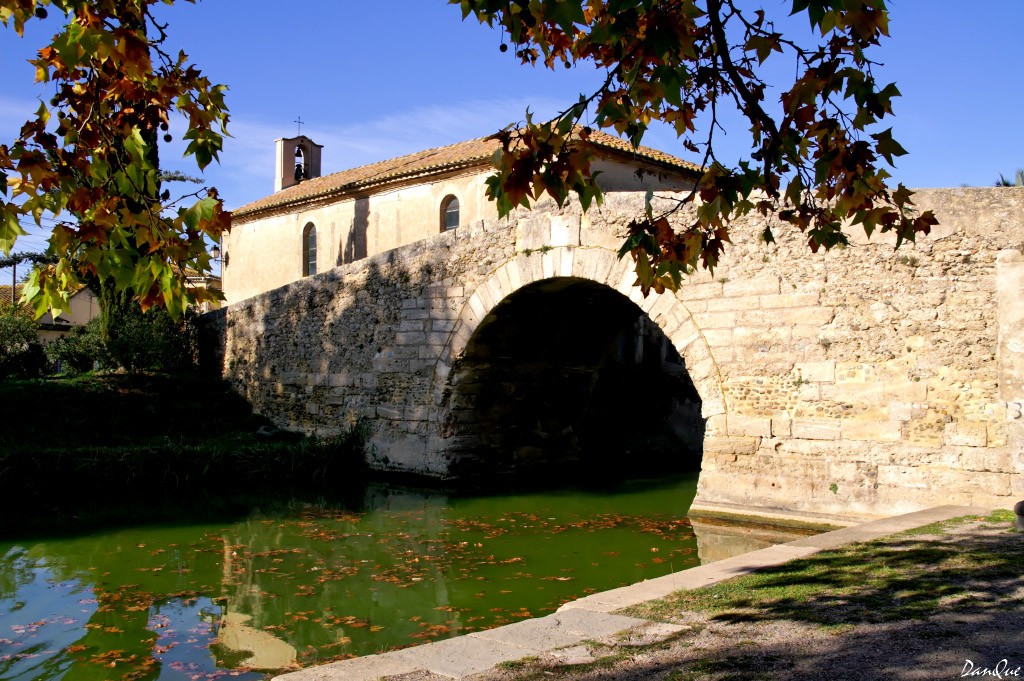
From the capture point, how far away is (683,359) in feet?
35.1

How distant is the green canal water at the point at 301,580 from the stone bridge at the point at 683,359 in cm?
163

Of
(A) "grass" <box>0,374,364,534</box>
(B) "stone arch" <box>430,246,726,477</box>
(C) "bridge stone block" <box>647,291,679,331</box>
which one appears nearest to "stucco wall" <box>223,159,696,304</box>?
(B) "stone arch" <box>430,246,726,477</box>

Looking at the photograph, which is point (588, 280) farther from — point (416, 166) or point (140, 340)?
point (416, 166)

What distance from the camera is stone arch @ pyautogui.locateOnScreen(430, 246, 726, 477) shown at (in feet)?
32.0

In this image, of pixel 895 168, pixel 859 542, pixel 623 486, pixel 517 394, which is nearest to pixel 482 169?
pixel 517 394

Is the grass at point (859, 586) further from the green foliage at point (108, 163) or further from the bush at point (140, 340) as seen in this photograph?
the bush at point (140, 340)

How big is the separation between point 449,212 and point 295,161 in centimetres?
952

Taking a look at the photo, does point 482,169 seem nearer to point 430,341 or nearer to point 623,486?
point 430,341

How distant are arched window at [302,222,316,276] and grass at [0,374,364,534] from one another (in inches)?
279

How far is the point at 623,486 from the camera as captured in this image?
13.0m

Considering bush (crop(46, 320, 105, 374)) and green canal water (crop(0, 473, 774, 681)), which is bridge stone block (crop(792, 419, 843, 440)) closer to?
green canal water (crop(0, 473, 774, 681))

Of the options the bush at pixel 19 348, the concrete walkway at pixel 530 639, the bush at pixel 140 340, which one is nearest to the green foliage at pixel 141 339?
the bush at pixel 140 340

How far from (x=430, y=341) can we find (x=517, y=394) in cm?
167

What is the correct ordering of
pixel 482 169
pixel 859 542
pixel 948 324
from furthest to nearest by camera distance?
pixel 482 169 → pixel 948 324 → pixel 859 542
